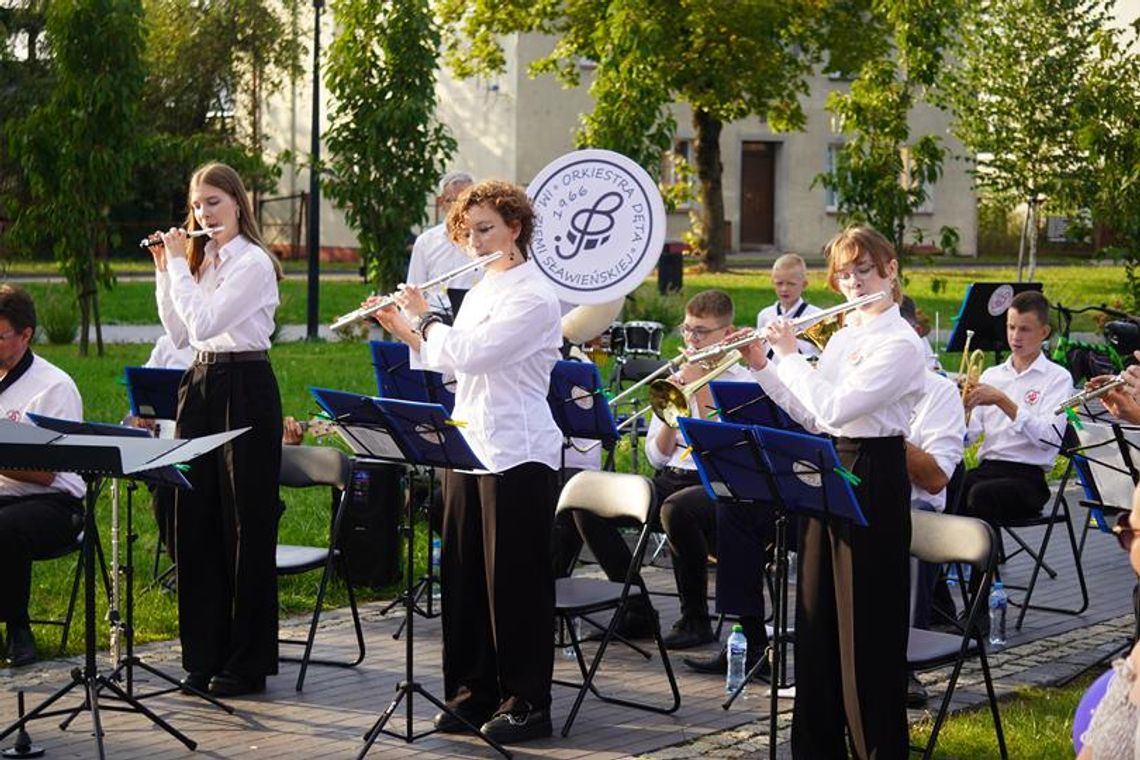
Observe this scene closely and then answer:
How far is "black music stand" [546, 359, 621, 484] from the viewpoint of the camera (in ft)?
28.0

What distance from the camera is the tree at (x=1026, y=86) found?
27484 millimetres

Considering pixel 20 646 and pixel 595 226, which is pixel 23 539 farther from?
pixel 595 226

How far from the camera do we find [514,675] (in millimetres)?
6977

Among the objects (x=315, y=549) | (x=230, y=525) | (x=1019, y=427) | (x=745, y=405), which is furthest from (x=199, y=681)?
(x=1019, y=427)

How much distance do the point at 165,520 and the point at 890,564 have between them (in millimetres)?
4504

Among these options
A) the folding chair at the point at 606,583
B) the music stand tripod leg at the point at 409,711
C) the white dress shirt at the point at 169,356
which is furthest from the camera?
the white dress shirt at the point at 169,356

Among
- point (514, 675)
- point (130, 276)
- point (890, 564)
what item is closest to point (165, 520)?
point (514, 675)

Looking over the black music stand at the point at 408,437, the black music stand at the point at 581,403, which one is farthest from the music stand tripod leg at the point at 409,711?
the black music stand at the point at 581,403

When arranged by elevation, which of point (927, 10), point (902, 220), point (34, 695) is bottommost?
point (34, 695)

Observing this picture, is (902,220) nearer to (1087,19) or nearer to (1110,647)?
(1110,647)

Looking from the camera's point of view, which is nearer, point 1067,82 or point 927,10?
point 927,10

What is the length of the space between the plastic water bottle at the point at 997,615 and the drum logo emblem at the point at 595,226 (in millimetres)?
2655

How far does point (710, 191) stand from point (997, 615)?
26229 millimetres

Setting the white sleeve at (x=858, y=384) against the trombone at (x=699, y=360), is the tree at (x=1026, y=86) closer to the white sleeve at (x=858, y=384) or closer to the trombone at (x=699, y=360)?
the trombone at (x=699, y=360)
